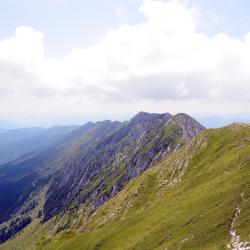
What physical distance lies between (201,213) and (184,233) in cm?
750

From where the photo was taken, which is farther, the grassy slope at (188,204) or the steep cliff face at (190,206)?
the grassy slope at (188,204)

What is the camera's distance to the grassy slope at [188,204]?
254ft

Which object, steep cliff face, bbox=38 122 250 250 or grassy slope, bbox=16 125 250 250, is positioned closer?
steep cliff face, bbox=38 122 250 250

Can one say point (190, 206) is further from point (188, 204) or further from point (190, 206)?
point (188, 204)

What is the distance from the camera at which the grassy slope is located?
77.4 meters

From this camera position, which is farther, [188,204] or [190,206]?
[188,204]

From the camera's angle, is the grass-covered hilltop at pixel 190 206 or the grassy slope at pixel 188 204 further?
the grassy slope at pixel 188 204

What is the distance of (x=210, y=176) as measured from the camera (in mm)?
117812

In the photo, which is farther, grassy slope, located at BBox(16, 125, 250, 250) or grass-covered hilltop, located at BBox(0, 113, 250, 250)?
grassy slope, located at BBox(16, 125, 250, 250)

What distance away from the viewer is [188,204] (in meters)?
98.1

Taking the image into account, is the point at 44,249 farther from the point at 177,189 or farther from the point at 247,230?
the point at 247,230

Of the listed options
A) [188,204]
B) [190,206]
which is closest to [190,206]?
[190,206]

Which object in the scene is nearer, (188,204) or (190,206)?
(190,206)

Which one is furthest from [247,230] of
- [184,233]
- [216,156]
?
[216,156]
